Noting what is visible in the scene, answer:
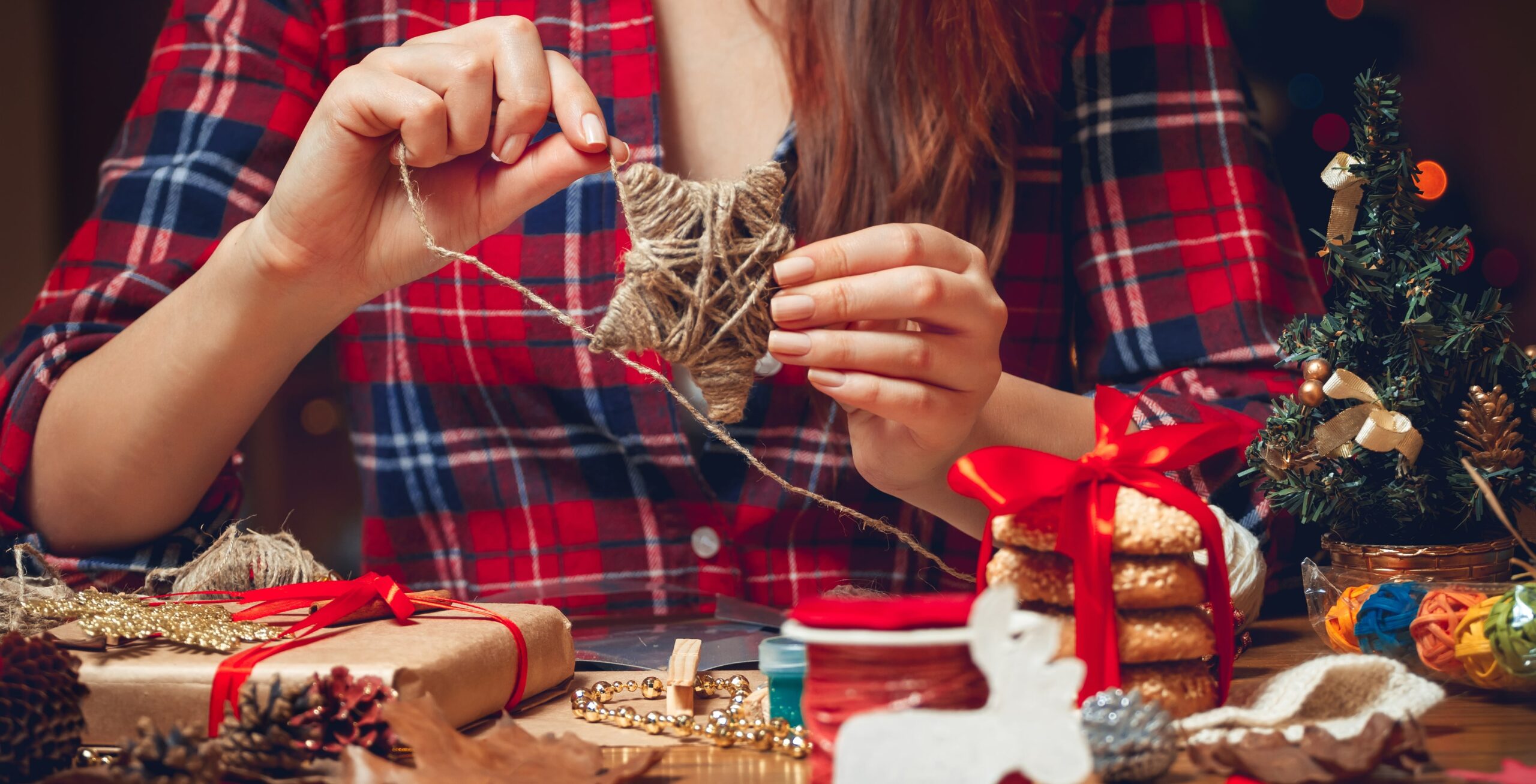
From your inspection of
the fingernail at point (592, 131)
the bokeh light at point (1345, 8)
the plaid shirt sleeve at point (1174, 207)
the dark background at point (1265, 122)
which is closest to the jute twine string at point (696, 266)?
the fingernail at point (592, 131)

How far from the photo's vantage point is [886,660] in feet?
1.52

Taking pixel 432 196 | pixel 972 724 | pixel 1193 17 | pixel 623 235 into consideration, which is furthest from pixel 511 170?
pixel 1193 17

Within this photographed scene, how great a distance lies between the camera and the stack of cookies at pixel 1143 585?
55 cm

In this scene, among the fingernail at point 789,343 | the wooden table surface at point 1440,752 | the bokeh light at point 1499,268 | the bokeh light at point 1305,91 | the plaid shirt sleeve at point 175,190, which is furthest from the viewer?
the bokeh light at point 1499,268

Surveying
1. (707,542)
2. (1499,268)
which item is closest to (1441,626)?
(707,542)

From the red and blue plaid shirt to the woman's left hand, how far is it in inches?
14.4

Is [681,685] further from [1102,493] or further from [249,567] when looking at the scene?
[249,567]

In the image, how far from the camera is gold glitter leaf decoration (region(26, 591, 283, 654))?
0.63 metres

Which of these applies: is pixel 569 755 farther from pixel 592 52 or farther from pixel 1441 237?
pixel 592 52

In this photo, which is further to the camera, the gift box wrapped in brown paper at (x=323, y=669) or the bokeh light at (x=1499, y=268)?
the bokeh light at (x=1499, y=268)

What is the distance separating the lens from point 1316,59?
2166mm

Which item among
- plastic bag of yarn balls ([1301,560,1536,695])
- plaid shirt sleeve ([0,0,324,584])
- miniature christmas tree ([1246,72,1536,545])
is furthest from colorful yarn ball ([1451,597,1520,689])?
plaid shirt sleeve ([0,0,324,584])

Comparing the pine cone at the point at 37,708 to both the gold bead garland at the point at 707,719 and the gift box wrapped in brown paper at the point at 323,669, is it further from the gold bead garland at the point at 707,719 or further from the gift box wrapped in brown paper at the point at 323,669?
the gold bead garland at the point at 707,719

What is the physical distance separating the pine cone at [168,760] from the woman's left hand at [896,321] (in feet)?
1.42
